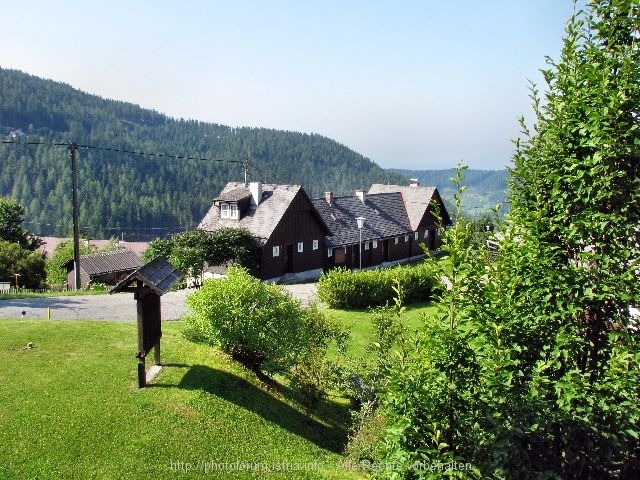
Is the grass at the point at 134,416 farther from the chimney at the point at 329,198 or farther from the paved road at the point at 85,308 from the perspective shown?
the chimney at the point at 329,198

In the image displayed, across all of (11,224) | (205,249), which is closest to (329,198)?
(205,249)

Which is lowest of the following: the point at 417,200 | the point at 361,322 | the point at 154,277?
the point at 361,322

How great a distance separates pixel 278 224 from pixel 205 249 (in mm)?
6400

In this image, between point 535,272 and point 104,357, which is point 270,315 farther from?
point 535,272

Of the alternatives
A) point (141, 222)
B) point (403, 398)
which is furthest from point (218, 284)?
point (141, 222)

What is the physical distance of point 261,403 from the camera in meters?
14.5

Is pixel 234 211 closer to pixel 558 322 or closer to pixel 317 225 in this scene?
pixel 317 225

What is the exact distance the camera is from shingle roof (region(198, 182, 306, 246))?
1596 inches

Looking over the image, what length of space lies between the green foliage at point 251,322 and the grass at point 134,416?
A: 2.53 ft

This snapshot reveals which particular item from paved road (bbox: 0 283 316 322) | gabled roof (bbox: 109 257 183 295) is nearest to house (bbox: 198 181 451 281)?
paved road (bbox: 0 283 316 322)

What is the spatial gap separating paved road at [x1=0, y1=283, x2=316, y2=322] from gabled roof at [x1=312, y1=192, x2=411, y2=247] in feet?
62.6

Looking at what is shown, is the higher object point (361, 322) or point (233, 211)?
point (233, 211)

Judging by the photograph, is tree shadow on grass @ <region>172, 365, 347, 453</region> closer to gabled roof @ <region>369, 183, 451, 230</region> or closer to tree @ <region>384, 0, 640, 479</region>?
tree @ <region>384, 0, 640, 479</region>

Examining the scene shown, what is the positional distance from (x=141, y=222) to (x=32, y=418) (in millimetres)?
140934
